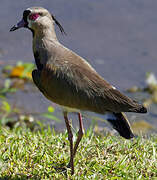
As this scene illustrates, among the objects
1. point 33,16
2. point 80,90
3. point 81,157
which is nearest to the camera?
point 80,90

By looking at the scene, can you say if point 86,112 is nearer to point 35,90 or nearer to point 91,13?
point 35,90

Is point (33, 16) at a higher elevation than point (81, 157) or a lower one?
higher

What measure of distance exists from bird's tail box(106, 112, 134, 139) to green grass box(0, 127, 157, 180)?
0.41 meters

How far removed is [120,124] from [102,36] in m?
4.39

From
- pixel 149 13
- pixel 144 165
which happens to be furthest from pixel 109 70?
pixel 144 165

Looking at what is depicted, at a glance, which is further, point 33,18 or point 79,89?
point 33,18

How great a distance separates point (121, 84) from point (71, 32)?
140 centimetres

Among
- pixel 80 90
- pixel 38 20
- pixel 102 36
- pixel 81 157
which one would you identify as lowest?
pixel 81 157

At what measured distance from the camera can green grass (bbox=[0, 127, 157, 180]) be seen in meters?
4.18

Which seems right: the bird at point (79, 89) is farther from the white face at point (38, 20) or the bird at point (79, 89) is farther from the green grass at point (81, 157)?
the green grass at point (81, 157)

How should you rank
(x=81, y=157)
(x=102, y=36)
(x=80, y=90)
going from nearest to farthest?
1. (x=80, y=90)
2. (x=81, y=157)
3. (x=102, y=36)

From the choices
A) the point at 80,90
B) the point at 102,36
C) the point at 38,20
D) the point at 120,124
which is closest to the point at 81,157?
the point at 120,124

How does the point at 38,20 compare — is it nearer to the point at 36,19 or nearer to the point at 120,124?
the point at 36,19

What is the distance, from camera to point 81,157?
4.46 meters
